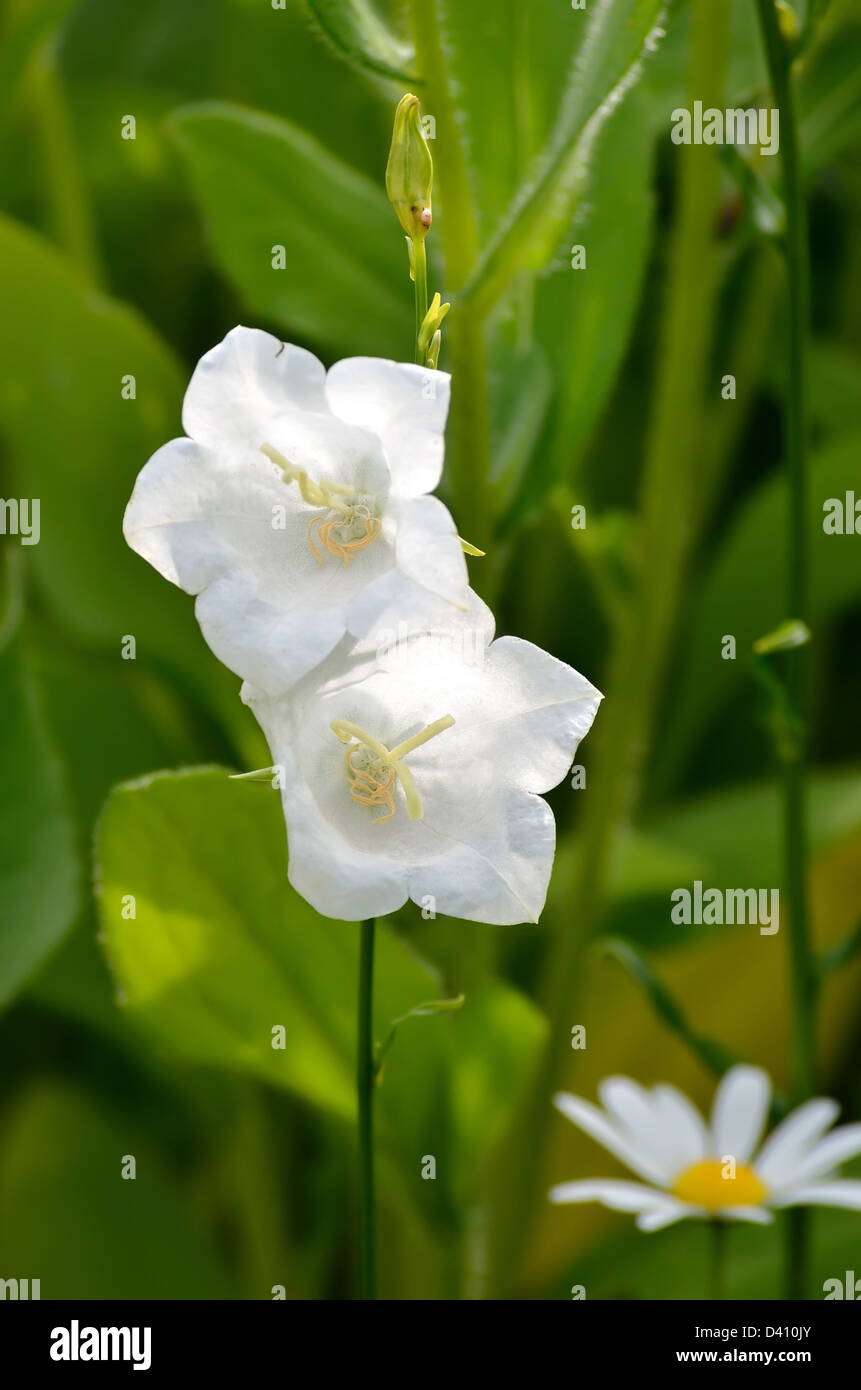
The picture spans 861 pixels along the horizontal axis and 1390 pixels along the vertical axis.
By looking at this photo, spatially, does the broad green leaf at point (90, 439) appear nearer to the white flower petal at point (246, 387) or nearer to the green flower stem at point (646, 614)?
the green flower stem at point (646, 614)

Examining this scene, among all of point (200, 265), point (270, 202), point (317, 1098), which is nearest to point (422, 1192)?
point (317, 1098)

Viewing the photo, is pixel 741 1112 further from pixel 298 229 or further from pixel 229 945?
pixel 298 229

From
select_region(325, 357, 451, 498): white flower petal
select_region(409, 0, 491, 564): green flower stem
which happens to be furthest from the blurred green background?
select_region(325, 357, 451, 498): white flower petal

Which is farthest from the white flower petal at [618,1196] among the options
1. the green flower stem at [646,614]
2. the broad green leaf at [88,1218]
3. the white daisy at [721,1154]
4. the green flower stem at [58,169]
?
the green flower stem at [58,169]

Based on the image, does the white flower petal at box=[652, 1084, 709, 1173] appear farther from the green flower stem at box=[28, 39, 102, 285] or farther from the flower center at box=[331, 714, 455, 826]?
the green flower stem at box=[28, 39, 102, 285]

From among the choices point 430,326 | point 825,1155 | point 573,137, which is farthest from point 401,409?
point 825,1155
